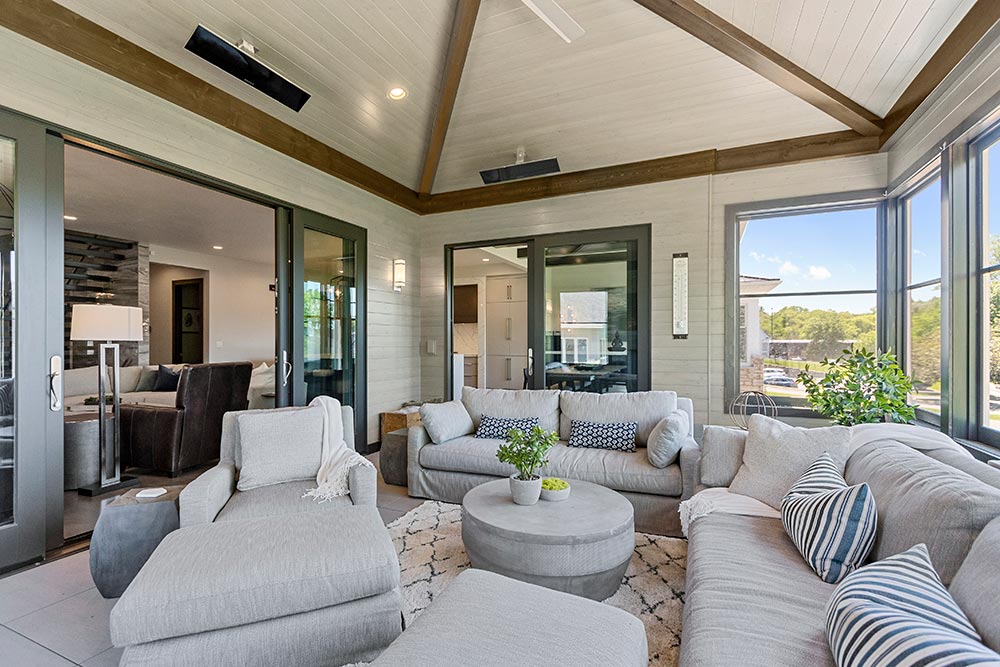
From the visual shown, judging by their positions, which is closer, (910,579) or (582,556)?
(910,579)

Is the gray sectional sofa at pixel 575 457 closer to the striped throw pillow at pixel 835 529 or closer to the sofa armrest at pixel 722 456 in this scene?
the sofa armrest at pixel 722 456

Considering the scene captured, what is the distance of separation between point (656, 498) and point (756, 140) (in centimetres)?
329

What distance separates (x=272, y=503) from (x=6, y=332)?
5.55 ft

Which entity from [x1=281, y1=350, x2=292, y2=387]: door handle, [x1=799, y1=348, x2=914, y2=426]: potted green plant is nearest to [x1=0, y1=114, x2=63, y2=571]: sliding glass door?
[x1=281, y1=350, x2=292, y2=387]: door handle

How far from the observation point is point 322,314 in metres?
4.65

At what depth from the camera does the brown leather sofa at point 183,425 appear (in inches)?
175

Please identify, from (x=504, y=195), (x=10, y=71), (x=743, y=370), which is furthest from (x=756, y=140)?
(x=10, y=71)

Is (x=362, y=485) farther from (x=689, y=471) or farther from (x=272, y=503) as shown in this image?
(x=689, y=471)

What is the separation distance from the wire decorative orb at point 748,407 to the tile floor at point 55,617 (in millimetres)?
4403

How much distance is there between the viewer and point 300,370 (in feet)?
14.2

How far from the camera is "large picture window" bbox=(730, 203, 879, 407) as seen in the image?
4129 mm

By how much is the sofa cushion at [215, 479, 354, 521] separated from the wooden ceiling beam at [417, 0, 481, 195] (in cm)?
316

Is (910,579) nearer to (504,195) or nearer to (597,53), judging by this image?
(597,53)

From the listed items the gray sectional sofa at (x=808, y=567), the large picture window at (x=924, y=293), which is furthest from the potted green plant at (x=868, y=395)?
the gray sectional sofa at (x=808, y=567)
